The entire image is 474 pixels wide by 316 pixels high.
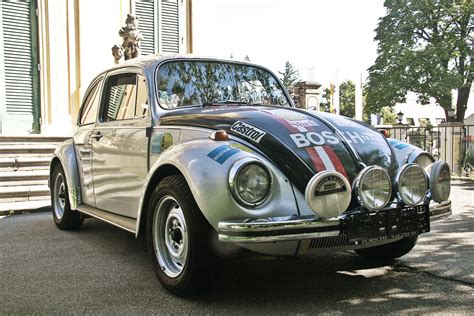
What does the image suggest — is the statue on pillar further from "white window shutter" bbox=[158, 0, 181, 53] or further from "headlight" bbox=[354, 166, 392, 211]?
"headlight" bbox=[354, 166, 392, 211]

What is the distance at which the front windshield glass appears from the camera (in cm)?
414

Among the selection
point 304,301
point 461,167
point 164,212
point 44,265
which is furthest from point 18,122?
point 461,167

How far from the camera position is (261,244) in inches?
113

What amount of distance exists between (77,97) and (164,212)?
9360 mm

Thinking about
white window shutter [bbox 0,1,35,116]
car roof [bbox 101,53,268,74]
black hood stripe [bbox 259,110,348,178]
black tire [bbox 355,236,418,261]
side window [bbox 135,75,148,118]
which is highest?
white window shutter [bbox 0,1,35,116]

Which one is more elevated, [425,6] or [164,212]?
[425,6]

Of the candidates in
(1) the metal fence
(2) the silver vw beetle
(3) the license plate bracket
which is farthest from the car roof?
(1) the metal fence

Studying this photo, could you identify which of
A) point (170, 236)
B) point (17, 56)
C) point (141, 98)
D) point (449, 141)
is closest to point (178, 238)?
point (170, 236)

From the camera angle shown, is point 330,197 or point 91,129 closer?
point 330,197

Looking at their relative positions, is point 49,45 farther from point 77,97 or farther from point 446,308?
point 446,308

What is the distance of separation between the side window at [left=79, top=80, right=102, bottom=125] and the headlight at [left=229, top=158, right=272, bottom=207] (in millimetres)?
2731

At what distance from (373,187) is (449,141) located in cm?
1295

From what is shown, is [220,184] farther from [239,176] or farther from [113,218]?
[113,218]

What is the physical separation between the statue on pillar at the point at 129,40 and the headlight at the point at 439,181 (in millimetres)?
9540
